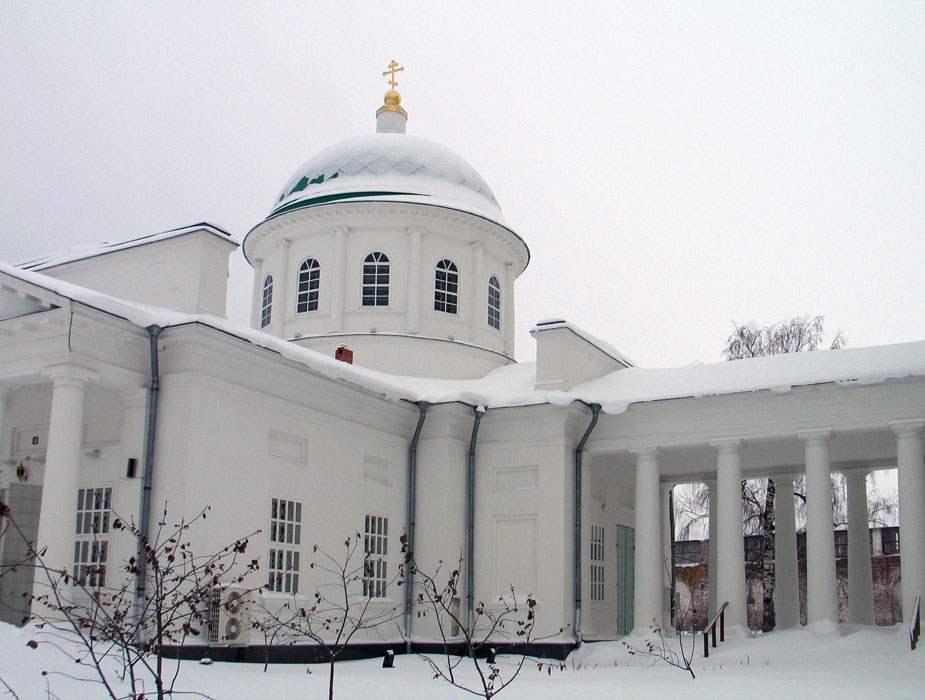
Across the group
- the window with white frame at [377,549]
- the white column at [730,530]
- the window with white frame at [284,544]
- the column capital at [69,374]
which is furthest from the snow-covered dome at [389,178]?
the column capital at [69,374]

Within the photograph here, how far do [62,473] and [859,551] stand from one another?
13477 millimetres

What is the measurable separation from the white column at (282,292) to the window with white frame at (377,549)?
5836 mm

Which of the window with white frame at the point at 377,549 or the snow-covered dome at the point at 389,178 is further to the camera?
the snow-covered dome at the point at 389,178

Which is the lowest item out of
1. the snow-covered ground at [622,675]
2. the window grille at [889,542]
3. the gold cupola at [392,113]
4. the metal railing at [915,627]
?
the snow-covered ground at [622,675]

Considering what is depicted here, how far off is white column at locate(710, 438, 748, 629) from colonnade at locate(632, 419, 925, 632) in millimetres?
15

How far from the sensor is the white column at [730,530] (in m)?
16.1

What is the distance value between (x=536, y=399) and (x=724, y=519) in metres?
3.49

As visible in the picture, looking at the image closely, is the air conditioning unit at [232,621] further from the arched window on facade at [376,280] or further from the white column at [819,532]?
the arched window on facade at [376,280]

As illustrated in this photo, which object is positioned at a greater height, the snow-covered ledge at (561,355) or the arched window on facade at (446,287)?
the arched window on facade at (446,287)

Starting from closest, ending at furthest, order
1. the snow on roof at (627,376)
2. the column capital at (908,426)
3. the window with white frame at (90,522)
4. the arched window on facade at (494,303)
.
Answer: the window with white frame at (90,522) → the snow on roof at (627,376) → the column capital at (908,426) → the arched window on facade at (494,303)

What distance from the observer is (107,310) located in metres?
12.5

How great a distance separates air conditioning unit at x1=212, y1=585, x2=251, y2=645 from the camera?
40.8 ft

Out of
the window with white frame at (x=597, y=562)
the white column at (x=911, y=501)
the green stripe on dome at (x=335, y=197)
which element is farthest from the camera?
the green stripe on dome at (x=335, y=197)

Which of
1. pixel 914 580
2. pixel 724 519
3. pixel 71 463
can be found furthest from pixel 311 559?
pixel 914 580
